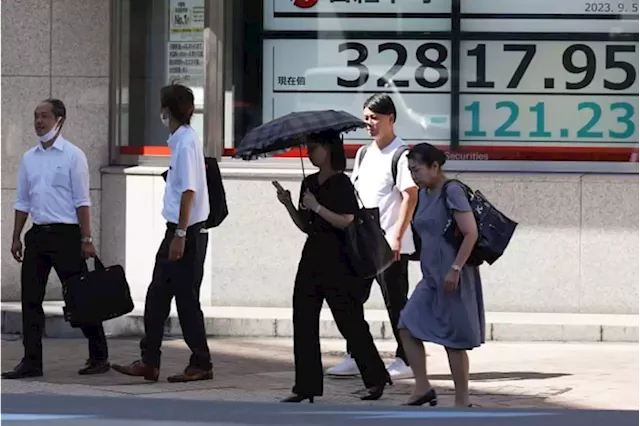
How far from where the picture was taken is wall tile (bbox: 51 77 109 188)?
11312mm

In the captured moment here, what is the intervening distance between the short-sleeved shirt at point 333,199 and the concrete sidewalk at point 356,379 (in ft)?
3.32

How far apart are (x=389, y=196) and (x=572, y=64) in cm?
360

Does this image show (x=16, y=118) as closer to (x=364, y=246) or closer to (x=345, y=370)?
(x=345, y=370)

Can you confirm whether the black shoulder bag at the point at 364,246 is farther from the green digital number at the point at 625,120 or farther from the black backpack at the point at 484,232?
the green digital number at the point at 625,120

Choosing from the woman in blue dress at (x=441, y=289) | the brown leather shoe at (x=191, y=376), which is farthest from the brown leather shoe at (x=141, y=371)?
the woman in blue dress at (x=441, y=289)

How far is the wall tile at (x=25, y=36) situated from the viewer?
1114 centimetres

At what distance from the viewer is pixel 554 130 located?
11.3m

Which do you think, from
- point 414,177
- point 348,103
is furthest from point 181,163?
point 348,103

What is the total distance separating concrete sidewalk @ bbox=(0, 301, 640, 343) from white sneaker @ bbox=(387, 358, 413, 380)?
1.78 m

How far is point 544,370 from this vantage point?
8906 mm

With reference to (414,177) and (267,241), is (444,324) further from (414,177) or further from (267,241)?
(267,241)

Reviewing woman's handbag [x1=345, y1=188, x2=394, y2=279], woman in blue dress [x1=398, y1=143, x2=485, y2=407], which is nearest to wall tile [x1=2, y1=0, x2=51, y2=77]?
woman's handbag [x1=345, y1=188, x2=394, y2=279]

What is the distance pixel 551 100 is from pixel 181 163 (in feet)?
14.3

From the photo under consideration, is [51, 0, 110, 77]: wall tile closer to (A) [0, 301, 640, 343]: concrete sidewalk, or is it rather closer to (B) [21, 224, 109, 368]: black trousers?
(A) [0, 301, 640, 343]: concrete sidewalk
